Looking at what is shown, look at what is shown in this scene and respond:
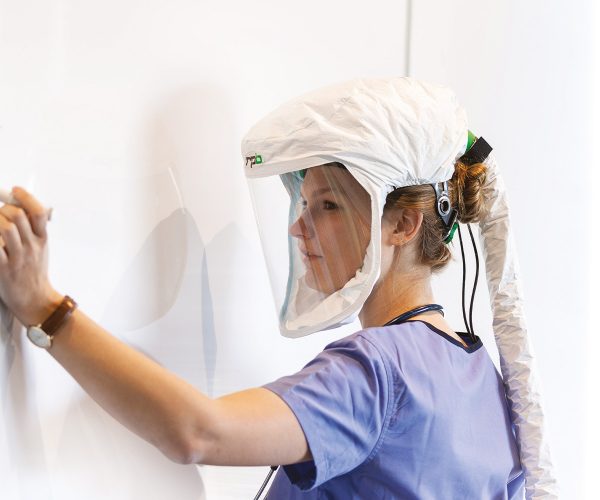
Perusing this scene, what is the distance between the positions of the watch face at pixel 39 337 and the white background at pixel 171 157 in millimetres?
116

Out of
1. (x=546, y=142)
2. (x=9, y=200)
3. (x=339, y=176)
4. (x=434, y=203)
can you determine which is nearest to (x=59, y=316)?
(x=9, y=200)

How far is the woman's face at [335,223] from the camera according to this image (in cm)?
110

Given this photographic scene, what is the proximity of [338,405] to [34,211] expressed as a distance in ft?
1.19

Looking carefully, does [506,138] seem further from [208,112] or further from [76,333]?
[76,333]

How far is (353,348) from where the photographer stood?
98 centimetres

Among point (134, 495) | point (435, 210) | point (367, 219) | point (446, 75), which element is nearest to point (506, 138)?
point (446, 75)

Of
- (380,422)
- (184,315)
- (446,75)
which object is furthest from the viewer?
(446,75)

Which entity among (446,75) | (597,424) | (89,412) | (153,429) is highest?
(446,75)

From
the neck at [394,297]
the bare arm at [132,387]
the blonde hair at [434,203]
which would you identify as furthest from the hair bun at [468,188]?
the bare arm at [132,387]

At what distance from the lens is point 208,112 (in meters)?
1.23

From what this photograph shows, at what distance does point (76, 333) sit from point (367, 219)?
417 mm

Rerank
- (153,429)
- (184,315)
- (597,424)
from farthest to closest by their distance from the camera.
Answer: (597,424)
(184,315)
(153,429)

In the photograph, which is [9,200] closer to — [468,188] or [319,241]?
[319,241]

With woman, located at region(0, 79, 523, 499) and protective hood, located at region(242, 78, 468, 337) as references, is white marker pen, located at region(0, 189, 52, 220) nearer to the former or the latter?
woman, located at region(0, 79, 523, 499)
